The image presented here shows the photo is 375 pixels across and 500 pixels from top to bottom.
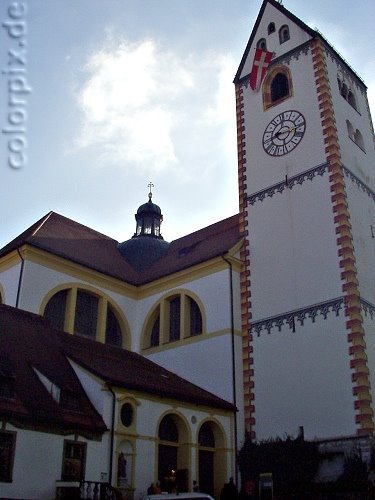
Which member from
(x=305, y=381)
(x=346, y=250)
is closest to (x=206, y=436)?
(x=305, y=381)

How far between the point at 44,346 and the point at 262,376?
7.51 metres

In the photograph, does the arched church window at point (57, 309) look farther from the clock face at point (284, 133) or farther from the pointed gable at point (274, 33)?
the pointed gable at point (274, 33)

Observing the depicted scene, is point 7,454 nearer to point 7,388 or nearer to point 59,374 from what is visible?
point 7,388

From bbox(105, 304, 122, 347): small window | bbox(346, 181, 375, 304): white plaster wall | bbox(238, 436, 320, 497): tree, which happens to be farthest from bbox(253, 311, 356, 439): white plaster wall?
bbox(105, 304, 122, 347): small window

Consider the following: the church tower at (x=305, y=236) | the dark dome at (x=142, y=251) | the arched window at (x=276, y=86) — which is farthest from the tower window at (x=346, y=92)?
the dark dome at (x=142, y=251)

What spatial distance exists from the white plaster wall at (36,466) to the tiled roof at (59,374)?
32 cm

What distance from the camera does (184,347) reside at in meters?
24.2

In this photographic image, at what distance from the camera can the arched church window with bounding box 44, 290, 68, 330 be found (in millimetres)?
24188

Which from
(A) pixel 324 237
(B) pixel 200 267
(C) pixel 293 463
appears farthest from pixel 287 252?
(C) pixel 293 463

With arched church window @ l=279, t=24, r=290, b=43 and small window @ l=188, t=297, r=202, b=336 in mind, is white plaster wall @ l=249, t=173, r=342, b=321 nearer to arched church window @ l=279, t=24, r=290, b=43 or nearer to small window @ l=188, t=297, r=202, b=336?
small window @ l=188, t=297, r=202, b=336

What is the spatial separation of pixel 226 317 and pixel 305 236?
162 inches

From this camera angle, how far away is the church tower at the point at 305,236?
20000mm

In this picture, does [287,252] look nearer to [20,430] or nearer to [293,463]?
[293,463]

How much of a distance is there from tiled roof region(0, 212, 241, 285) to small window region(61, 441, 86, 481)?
9.64 meters
